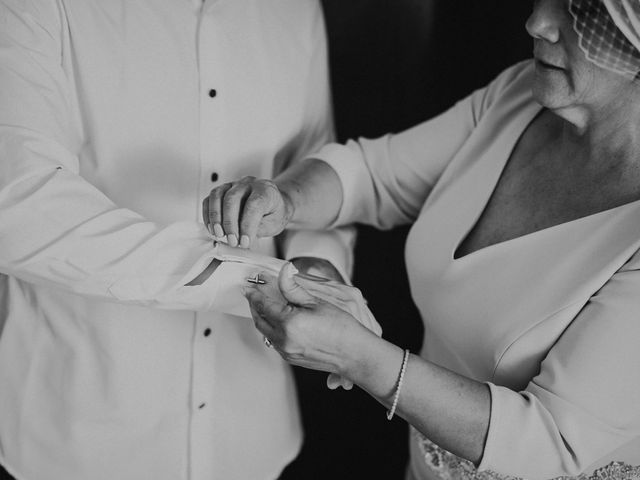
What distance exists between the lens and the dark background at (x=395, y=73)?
187 centimetres

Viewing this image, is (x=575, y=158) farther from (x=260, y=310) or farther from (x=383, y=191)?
(x=260, y=310)

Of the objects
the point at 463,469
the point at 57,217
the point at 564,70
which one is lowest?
the point at 463,469

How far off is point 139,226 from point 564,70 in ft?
2.49

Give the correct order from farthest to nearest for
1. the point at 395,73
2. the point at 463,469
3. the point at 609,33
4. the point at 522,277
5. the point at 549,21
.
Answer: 1. the point at 395,73
2. the point at 463,469
3. the point at 522,277
4. the point at 549,21
5. the point at 609,33

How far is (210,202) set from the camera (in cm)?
119

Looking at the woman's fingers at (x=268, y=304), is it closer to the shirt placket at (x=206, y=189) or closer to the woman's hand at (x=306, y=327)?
the woman's hand at (x=306, y=327)

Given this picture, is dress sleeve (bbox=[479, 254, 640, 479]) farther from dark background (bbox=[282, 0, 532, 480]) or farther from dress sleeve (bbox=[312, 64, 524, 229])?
dark background (bbox=[282, 0, 532, 480])

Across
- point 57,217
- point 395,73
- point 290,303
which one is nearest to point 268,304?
point 290,303

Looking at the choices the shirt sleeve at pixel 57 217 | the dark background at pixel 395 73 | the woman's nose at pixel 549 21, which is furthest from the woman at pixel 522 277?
the dark background at pixel 395 73

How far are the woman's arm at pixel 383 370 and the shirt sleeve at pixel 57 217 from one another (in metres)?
0.15

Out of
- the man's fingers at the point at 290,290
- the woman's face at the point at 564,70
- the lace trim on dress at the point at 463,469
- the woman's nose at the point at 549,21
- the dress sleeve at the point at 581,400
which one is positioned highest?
the woman's nose at the point at 549,21

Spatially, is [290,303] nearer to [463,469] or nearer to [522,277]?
[522,277]

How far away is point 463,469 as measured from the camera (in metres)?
1.34

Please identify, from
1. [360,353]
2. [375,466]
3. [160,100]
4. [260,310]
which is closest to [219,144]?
[160,100]
